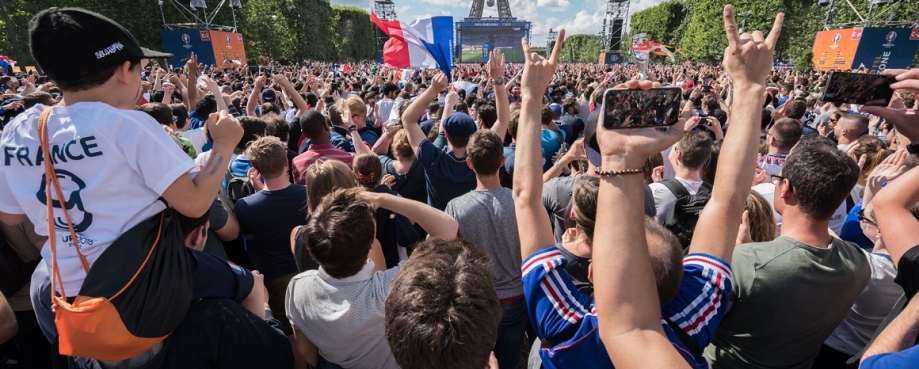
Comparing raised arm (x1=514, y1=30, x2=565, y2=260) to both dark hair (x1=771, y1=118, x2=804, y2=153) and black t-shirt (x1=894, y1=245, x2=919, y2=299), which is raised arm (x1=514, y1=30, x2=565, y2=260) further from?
dark hair (x1=771, y1=118, x2=804, y2=153)

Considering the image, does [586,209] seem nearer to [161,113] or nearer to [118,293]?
[118,293]

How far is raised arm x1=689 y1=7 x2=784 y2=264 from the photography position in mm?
1319

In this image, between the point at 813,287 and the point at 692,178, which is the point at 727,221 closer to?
the point at 813,287

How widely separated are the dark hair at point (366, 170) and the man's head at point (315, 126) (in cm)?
137

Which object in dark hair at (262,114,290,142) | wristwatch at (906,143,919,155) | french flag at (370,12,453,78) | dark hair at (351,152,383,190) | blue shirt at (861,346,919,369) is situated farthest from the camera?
french flag at (370,12,453,78)

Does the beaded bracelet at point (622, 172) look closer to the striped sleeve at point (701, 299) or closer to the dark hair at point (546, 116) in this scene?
the striped sleeve at point (701, 299)

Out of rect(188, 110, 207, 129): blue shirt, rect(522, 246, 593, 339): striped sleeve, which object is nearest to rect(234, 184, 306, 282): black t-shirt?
rect(522, 246, 593, 339): striped sleeve

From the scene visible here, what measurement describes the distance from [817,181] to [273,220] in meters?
3.03

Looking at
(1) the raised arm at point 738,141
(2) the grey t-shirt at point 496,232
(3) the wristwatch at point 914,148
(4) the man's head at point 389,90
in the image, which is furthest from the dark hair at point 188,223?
(4) the man's head at point 389,90

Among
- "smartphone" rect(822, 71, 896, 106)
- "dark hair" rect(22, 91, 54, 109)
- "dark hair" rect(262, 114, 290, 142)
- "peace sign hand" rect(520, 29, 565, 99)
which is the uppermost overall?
"peace sign hand" rect(520, 29, 565, 99)

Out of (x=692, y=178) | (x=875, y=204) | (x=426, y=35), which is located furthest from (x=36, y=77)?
(x=875, y=204)

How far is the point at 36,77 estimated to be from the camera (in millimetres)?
13625

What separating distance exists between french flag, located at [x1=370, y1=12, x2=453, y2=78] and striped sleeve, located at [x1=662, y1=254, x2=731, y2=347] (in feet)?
25.0

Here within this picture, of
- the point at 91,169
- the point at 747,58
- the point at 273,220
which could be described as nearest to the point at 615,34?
the point at 273,220
